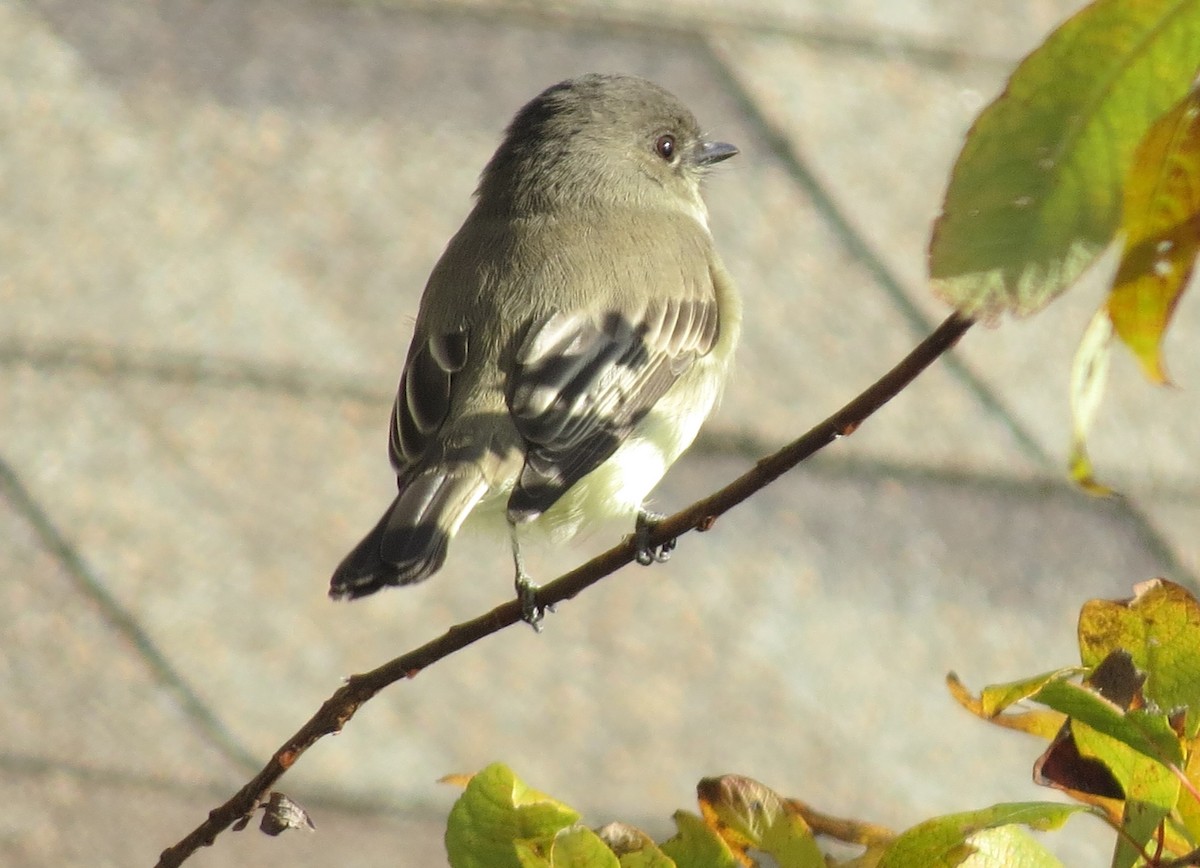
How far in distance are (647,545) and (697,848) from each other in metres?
0.43

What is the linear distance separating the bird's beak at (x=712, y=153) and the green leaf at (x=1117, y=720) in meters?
1.90

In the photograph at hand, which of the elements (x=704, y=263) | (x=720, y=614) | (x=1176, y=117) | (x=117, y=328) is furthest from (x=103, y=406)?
(x=1176, y=117)

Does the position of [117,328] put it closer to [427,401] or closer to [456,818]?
[427,401]

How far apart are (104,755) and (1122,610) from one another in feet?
9.07

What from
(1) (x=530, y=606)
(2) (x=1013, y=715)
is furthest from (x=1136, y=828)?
(1) (x=530, y=606)

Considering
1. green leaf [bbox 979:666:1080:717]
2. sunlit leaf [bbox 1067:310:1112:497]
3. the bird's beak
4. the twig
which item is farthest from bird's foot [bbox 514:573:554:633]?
the bird's beak

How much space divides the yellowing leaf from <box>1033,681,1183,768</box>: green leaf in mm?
179

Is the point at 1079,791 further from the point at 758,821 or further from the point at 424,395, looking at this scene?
the point at 424,395

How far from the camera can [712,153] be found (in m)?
2.61

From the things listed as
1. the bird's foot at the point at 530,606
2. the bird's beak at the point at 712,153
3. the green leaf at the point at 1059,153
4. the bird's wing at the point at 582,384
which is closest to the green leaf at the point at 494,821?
the green leaf at the point at 1059,153

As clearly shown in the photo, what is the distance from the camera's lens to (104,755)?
10.8 ft

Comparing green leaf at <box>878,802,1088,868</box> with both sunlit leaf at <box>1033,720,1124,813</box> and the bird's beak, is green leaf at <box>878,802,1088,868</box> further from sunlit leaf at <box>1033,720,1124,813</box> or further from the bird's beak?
the bird's beak

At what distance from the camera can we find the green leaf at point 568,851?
82cm

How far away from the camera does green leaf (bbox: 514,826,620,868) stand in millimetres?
819
